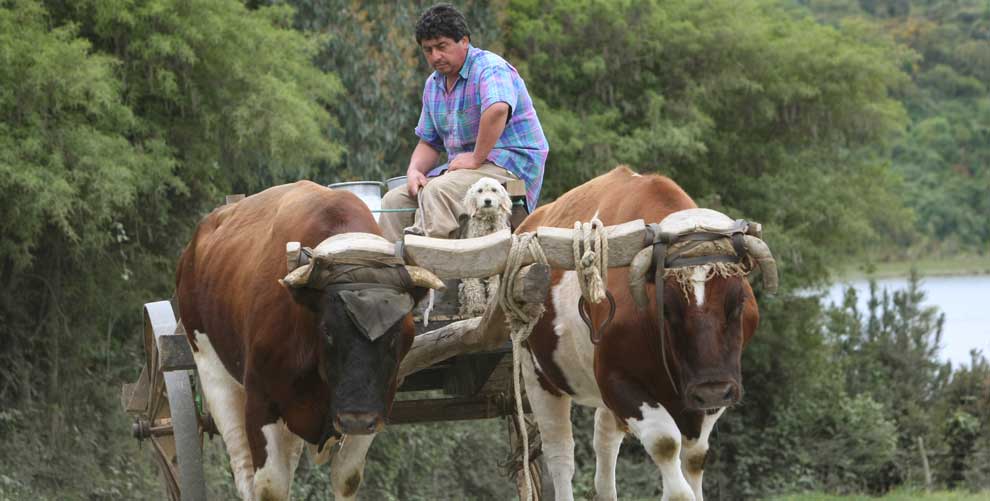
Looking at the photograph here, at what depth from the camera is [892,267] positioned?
109 feet

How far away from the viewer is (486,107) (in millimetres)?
6793

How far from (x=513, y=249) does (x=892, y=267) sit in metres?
29.6

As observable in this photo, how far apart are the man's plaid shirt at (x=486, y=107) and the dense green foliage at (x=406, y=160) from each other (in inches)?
200

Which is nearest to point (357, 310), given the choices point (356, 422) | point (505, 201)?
point (356, 422)

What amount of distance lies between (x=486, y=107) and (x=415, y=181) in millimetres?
548

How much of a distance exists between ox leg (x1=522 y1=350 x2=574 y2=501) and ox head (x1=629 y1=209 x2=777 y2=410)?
1417 millimetres

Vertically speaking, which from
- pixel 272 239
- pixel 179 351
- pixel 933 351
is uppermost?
pixel 272 239

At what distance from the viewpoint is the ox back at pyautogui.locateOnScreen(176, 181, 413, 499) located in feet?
18.1

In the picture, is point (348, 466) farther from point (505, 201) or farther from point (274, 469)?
point (505, 201)

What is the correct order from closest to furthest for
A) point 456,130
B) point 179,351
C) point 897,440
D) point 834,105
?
point 179,351
point 456,130
point 897,440
point 834,105

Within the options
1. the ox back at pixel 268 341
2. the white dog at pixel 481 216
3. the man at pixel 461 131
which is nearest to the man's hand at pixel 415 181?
the man at pixel 461 131

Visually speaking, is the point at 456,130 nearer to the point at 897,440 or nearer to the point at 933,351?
the point at 897,440

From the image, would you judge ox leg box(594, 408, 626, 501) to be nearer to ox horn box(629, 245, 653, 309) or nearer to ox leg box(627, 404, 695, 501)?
ox leg box(627, 404, 695, 501)

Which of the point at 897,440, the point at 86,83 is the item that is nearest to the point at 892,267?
the point at 897,440
